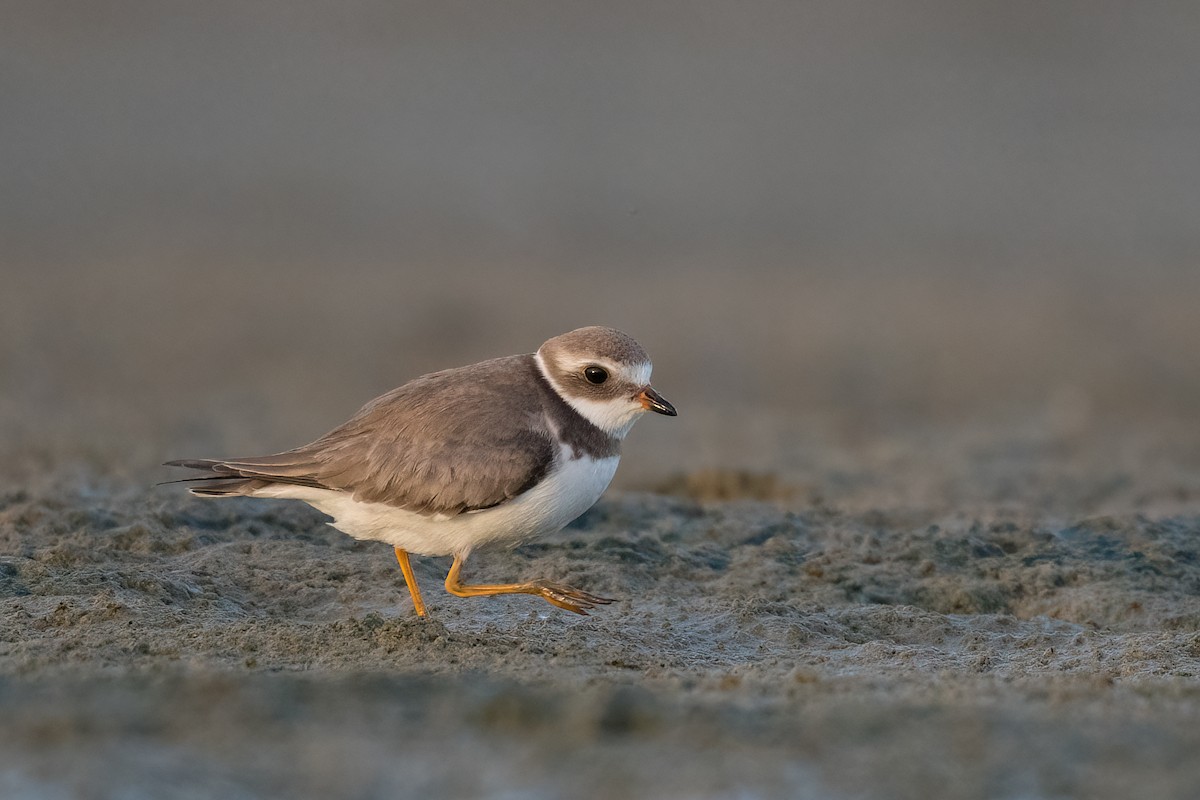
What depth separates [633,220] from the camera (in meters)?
20.8

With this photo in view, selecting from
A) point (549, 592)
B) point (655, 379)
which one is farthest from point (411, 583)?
point (655, 379)

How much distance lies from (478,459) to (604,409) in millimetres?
680

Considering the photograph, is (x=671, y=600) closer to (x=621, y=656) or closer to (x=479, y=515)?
(x=621, y=656)

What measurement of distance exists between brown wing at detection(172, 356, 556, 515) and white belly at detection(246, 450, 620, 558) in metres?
0.05

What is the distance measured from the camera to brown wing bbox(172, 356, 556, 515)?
654cm

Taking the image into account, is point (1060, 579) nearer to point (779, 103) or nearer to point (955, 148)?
point (955, 148)

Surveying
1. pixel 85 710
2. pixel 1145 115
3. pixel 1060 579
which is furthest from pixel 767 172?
pixel 85 710

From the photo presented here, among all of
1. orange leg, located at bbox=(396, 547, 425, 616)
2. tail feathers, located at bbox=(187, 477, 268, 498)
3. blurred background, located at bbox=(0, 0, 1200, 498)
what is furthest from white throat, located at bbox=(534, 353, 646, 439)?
blurred background, located at bbox=(0, 0, 1200, 498)

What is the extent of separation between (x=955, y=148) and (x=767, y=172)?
3105 mm

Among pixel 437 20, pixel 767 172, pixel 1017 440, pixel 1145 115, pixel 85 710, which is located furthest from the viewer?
pixel 437 20

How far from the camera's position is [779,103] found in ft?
83.9

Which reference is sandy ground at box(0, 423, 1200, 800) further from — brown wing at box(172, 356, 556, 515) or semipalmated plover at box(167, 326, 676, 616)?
brown wing at box(172, 356, 556, 515)

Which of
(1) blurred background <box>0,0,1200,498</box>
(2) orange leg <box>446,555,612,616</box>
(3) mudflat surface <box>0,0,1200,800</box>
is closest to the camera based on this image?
(3) mudflat surface <box>0,0,1200,800</box>

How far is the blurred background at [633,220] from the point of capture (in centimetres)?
1343
